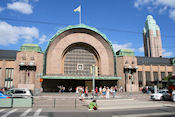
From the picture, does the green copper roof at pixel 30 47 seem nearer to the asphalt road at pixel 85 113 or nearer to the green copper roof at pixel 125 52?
the green copper roof at pixel 125 52

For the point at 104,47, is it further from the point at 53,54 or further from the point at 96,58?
the point at 53,54

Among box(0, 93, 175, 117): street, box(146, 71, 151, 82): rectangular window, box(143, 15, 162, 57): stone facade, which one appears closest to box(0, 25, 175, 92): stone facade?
box(146, 71, 151, 82): rectangular window

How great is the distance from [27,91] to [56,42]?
22.6m

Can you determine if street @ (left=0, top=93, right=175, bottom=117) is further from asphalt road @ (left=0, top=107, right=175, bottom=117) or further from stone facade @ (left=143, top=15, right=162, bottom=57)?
stone facade @ (left=143, top=15, right=162, bottom=57)

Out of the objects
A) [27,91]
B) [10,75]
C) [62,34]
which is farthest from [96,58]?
[27,91]

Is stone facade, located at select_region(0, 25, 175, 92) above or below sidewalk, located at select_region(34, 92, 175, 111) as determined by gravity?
above

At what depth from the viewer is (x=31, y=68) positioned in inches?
1393

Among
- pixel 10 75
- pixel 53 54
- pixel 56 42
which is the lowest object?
pixel 10 75

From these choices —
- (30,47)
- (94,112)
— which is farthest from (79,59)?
(94,112)

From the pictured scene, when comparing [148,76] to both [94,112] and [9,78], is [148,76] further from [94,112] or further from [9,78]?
[94,112]

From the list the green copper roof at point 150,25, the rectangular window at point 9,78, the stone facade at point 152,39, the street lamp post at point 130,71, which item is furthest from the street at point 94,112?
the green copper roof at point 150,25

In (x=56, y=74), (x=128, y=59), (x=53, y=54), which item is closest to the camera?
(x=56, y=74)

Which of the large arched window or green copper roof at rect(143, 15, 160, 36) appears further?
green copper roof at rect(143, 15, 160, 36)

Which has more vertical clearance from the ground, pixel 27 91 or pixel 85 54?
pixel 85 54
